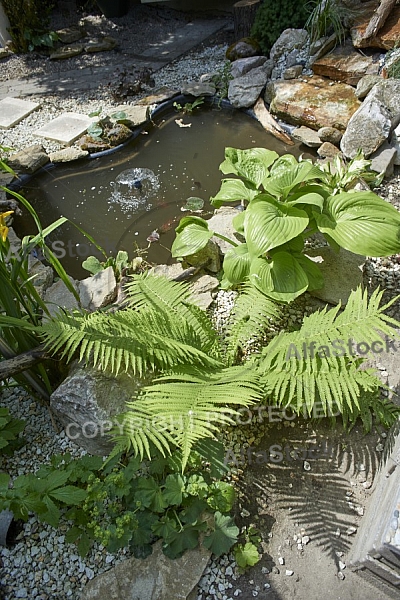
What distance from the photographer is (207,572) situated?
191cm

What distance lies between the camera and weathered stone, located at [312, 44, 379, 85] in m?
4.57

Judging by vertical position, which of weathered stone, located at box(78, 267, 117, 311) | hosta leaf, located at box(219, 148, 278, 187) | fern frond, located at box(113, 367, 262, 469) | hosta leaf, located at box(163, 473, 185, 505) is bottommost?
hosta leaf, located at box(163, 473, 185, 505)

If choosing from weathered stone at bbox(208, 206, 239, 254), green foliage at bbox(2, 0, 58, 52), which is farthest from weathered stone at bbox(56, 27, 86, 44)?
weathered stone at bbox(208, 206, 239, 254)

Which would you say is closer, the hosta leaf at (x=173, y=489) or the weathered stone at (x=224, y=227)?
the hosta leaf at (x=173, y=489)

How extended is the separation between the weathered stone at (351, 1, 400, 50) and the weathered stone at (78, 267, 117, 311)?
372 cm

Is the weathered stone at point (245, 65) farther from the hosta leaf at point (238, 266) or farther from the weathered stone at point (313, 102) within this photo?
the hosta leaf at point (238, 266)

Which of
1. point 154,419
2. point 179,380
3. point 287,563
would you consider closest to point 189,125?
point 179,380

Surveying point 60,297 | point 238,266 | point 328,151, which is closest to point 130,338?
point 238,266

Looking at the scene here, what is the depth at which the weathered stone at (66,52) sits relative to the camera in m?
6.26

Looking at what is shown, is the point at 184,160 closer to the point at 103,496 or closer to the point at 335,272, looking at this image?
the point at 335,272

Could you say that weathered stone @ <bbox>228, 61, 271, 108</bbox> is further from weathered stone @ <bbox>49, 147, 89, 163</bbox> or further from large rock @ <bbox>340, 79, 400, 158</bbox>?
weathered stone @ <bbox>49, 147, 89, 163</bbox>

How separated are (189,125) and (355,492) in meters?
4.09

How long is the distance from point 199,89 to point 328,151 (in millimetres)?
1916

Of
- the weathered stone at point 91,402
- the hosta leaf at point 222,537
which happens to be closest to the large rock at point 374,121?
the weathered stone at point 91,402
